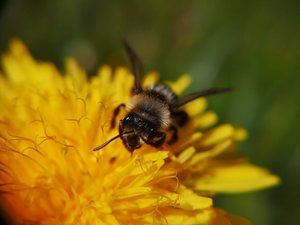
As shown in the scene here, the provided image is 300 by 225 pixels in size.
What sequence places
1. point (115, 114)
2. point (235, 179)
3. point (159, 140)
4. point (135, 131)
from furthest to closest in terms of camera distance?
point (235, 179) → point (115, 114) → point (159, 140) → point (135, 131)

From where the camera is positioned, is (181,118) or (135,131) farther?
(181,118)

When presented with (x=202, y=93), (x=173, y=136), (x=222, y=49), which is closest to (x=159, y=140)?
(x=173, y=136)

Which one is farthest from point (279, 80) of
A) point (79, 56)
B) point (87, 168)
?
point (87, 168)

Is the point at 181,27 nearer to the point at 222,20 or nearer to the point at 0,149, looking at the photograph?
the point at 222,20

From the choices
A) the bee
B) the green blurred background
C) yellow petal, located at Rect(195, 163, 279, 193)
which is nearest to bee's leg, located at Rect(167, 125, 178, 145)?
the bee

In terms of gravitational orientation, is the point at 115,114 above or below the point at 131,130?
above

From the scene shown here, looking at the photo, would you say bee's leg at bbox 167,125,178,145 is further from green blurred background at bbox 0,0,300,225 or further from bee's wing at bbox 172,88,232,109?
green blurred background at bbox 0,0,300,225

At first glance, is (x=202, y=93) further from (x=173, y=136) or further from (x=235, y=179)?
(x=235, y=179)
